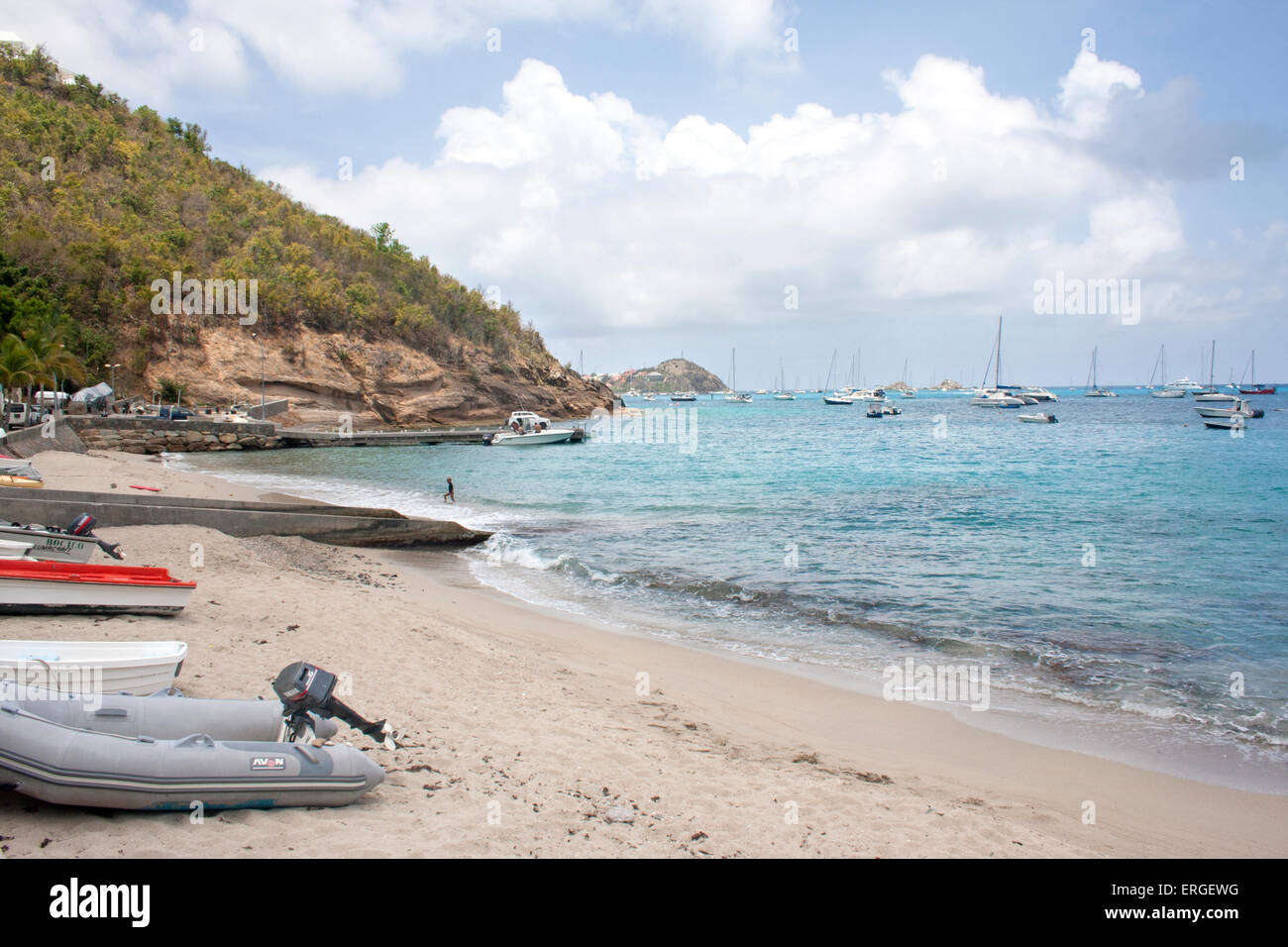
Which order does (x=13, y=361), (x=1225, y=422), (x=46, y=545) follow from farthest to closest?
(x=1225, y=422) → (x=13, y=361) → (x=46, y=545)

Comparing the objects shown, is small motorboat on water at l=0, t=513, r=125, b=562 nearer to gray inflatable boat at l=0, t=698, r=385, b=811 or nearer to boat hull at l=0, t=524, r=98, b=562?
boat hull at l=0, t=524, r=98, b=562

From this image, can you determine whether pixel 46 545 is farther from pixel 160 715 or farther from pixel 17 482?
pixel 160 715

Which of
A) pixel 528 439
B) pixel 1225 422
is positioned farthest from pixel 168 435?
pixel 1225 422

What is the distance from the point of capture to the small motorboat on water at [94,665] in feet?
17.8

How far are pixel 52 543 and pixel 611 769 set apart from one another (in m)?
8.70

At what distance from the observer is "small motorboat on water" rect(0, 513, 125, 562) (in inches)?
368

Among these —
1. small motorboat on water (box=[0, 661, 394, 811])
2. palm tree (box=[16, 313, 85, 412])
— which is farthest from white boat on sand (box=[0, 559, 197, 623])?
palm tree (box=[16, 313, 85, 412])

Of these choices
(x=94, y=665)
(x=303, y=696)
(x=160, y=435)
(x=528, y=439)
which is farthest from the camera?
(x=528, y=439)

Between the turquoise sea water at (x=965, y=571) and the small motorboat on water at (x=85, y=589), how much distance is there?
6.70 m

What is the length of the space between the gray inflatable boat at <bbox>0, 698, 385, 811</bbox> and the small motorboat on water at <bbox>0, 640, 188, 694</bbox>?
165 centimetres

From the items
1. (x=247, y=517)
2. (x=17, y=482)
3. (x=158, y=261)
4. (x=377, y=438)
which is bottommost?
(x=247, y=517)

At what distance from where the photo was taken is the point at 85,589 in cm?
821

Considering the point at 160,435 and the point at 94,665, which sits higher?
the point at 160,435
